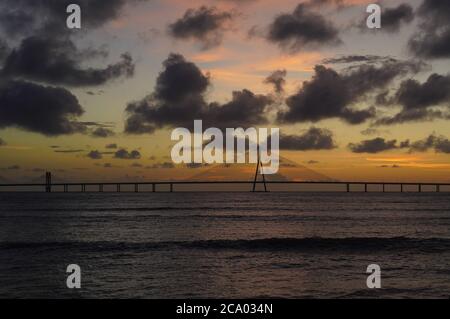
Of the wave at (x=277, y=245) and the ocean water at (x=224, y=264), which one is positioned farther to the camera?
the wave at (x=277, y=245)

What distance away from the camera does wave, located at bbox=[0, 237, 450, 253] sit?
41875mm

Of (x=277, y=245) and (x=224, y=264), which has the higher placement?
(x=224, y=264)

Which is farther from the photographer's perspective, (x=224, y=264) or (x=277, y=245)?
(x=277, y=245)

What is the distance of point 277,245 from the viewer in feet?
147

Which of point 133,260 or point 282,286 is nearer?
point 282,286

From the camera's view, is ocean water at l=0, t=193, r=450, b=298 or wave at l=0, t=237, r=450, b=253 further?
wave at l=0, t=237, r=450, b=253

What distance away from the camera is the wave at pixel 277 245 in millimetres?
41875
